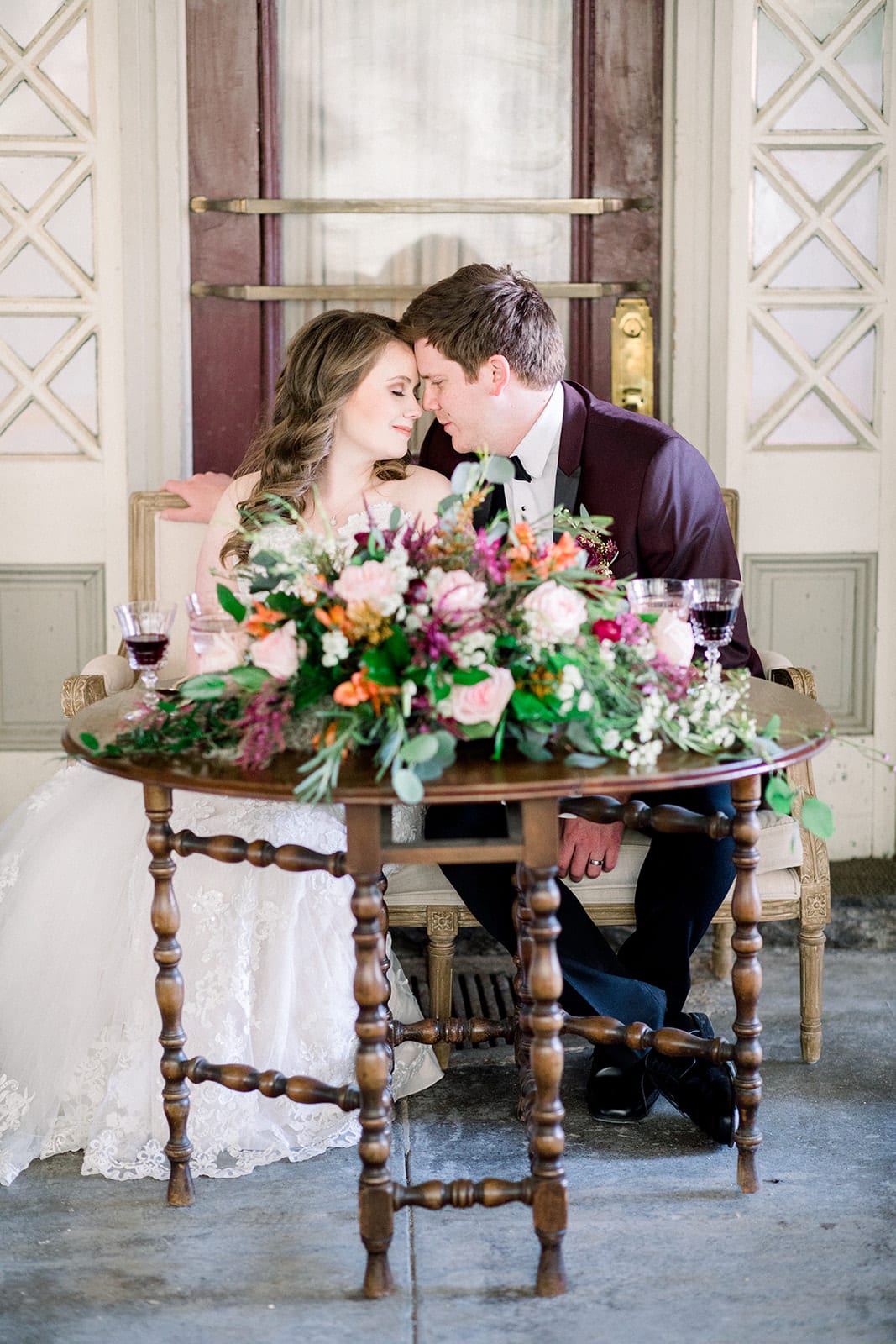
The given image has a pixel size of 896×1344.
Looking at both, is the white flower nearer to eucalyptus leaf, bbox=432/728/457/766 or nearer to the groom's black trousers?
eucalyptus leaf, bbox=432/728/457/766

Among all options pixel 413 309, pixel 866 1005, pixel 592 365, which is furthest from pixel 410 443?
pixel 866 1005

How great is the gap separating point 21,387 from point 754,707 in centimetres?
226

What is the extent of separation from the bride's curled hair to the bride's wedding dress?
2.34 feet

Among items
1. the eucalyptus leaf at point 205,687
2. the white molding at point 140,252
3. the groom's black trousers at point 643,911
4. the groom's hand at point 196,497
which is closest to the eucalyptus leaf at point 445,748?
the eucalyptus leaf at point 205,687

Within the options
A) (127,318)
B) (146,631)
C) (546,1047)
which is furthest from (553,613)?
(127,318)

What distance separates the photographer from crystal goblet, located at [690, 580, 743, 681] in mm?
2139

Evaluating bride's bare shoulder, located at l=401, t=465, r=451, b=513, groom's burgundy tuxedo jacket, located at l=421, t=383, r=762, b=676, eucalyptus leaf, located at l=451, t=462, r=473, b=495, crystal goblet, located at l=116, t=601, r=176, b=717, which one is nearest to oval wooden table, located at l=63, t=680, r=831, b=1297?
crystal goblet, located at l=116, t=601, r=176, b=717

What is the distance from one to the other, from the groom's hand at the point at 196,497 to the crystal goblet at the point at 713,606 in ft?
4.76

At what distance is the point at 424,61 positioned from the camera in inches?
138

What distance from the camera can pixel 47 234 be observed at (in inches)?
137

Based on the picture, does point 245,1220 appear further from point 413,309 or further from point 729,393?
point 729,393

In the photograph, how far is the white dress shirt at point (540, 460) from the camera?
296 cm

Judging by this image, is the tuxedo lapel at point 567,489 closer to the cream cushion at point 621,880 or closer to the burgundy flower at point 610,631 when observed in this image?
the cream cushion at point 621,880

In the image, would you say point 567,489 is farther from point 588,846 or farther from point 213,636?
point 213,636
